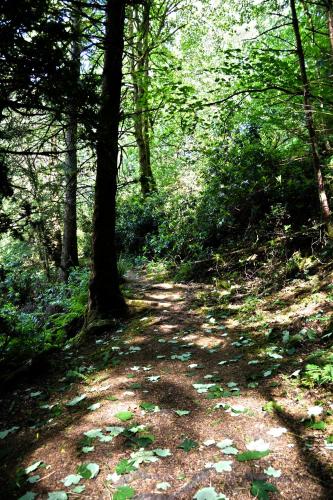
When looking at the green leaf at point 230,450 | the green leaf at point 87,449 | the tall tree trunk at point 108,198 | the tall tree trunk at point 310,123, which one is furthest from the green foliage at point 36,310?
the tall tree trunk at point 310,123

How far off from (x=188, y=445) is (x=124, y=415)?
739mm

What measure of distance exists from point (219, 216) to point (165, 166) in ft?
34.4

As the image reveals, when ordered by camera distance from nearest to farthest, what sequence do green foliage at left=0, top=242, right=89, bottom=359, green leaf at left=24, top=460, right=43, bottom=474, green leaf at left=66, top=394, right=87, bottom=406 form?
green leaf at left=24, top=460, right=43, bottom=474 < green leaf at left=66, top=394, right=87, bottom=406 < green foliage at left=0, top=242, right=89, bottom=359

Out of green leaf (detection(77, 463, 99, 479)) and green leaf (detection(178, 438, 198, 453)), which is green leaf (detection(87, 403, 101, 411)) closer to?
green leaf (detection(77, 463, 99, 479))

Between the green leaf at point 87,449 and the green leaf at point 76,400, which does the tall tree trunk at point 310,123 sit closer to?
the green leaf at point 76,400

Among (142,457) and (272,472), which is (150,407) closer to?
(142,457)

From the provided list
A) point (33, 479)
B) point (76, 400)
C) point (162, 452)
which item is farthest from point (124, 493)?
point (76, 400)

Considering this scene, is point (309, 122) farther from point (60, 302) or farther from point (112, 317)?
point (60, 302)

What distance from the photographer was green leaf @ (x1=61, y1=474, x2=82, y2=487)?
8.36ft

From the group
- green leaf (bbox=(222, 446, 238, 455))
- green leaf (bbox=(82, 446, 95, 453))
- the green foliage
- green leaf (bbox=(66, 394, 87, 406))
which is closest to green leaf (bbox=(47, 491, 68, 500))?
green leaf (bbox=(82, 446, 95, 453))

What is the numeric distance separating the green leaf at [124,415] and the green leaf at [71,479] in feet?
2.38

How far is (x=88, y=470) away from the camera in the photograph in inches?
104

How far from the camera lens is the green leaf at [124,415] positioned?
3.30 metres

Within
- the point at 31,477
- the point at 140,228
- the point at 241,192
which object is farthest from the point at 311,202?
the point at 140,228
